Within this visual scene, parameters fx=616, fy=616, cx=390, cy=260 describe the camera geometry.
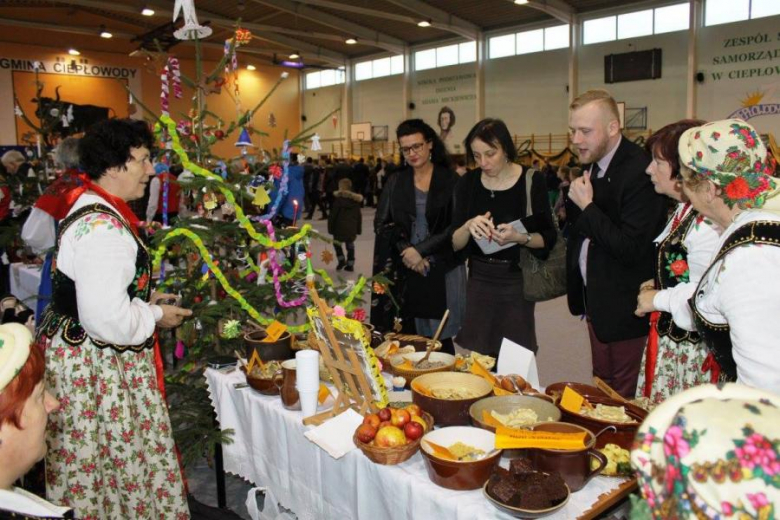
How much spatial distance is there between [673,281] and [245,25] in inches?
650

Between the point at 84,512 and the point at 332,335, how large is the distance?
108cm

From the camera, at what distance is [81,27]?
16.6 metres

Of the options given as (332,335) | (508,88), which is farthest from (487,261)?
(508,88)

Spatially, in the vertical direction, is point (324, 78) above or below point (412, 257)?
above

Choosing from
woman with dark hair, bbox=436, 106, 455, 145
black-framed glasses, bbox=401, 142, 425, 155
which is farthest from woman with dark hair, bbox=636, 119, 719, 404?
woman with dark hair, bbox=436, 106, 455, 145

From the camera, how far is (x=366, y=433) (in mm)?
1500

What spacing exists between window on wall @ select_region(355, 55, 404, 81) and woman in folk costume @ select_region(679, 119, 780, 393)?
19.0m

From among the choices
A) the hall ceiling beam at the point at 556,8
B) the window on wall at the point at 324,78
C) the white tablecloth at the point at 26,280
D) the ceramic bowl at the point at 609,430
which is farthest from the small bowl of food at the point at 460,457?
the window on wall at the point at 324,78

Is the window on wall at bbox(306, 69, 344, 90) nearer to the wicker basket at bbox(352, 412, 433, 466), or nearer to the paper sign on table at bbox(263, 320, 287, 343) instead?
the paper sign on table at bbox(263, 320, 287, 343)

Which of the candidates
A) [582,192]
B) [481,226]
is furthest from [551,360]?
[582,192]

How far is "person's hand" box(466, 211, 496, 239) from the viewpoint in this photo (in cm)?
243

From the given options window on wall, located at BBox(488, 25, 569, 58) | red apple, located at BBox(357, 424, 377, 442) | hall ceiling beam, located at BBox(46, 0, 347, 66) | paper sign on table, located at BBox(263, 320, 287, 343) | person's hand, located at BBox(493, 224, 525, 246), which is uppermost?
hall ceiling beam, located at BBox(46, 0, 347, 66)

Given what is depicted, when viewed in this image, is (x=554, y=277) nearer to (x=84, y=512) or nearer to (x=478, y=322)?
(x=478, y=322)

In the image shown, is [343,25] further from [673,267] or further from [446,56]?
[673,267]
